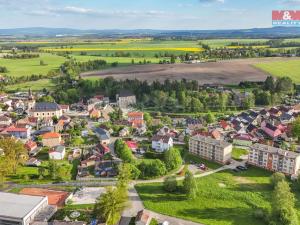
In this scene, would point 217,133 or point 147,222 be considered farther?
point 217,133

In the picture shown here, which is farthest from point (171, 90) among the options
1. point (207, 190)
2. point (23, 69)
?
point (23, 69)

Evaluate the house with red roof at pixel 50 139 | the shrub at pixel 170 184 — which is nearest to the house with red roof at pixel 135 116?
the house with red roof at pixel 50 139

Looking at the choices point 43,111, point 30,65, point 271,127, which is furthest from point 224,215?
point 30,65

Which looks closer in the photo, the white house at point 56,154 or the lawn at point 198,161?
the lawn at point 198,161

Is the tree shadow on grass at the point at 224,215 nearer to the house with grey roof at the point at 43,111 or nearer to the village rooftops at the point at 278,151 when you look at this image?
the village rooftops at the point at 278,151

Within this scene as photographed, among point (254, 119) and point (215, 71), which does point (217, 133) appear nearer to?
point (254, 119)

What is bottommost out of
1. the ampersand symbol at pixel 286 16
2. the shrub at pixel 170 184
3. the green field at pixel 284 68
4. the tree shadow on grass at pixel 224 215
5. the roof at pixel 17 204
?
the tree shadow on grass at pixel 224 215
